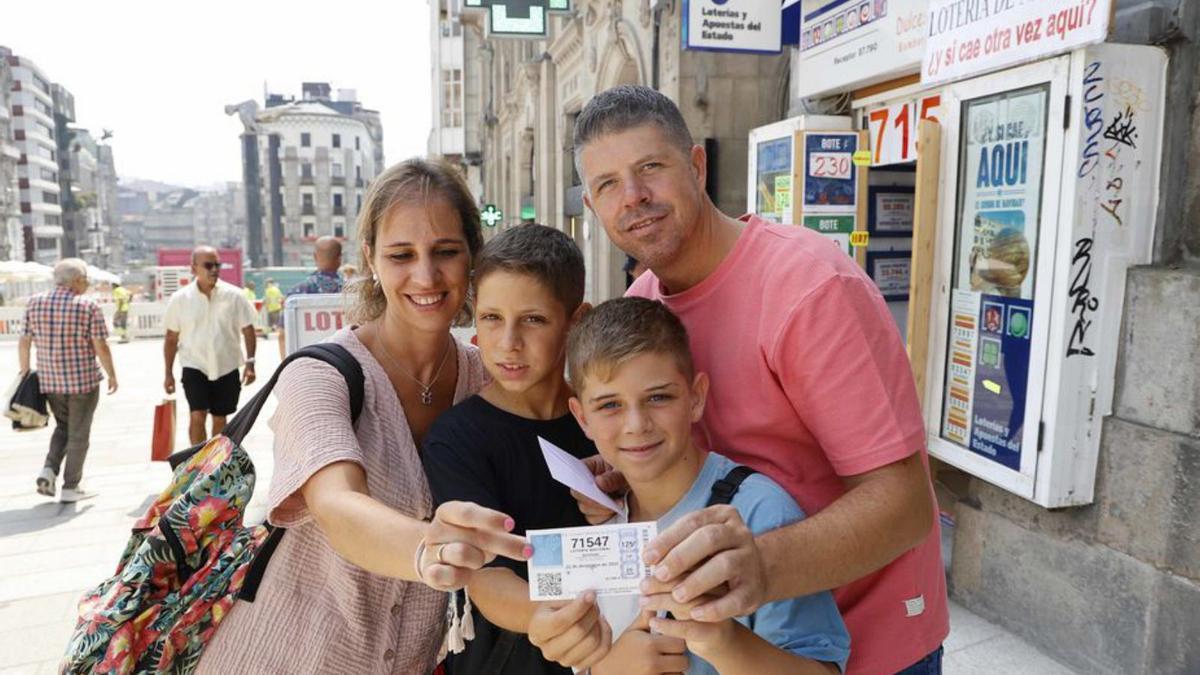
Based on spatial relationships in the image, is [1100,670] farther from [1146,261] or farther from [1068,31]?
[1068,31]

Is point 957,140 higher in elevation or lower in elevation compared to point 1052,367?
higher

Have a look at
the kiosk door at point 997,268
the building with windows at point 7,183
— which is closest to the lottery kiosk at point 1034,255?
the kiosk door at point 997,268

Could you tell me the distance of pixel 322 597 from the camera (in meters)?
1.85

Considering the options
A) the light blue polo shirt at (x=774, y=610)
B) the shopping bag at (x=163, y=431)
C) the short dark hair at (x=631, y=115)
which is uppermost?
the short dark hair at (x=631, y=115)

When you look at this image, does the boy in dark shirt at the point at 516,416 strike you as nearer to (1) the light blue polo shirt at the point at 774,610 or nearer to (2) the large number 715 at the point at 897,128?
(1) the light blue polo shirt at the point at 774,610

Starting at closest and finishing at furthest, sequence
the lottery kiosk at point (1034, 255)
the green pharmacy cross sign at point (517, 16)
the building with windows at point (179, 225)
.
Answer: the lottery kiosk at point (1034, 255)
the green pharmacy cross sign at point (517, 16)
the building with windows at point (179, 225)

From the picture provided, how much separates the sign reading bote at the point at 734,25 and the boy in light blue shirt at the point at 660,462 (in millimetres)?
6076

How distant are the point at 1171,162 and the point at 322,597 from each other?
377cm

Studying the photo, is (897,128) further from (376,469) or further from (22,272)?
(22,272)

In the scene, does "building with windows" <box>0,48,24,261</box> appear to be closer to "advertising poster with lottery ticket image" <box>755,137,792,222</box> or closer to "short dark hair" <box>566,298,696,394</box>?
"advertising poster with lottery ticket image" <box>755,137,792,222</box>

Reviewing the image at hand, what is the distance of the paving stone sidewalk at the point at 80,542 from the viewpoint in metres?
4.13

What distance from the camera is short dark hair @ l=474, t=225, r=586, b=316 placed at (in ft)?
6.07

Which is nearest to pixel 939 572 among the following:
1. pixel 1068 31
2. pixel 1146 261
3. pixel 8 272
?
pixel 1146 261

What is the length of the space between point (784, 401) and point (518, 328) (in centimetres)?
62
